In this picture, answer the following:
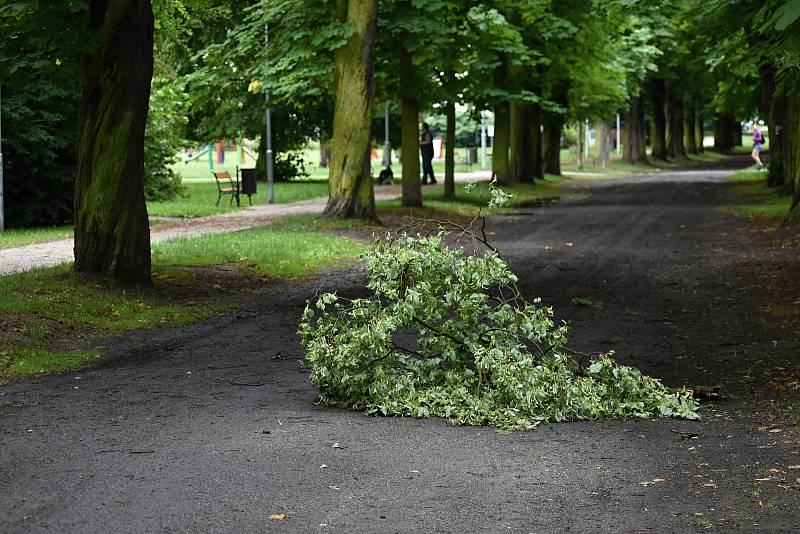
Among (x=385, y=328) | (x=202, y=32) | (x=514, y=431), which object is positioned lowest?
(x=514, y=431)

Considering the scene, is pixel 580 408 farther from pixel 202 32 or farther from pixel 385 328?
pixel 202 32

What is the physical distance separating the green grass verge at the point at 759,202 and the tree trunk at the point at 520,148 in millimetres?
7393

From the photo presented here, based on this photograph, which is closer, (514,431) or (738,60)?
(514,431)

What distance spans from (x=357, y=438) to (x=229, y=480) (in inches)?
52.9

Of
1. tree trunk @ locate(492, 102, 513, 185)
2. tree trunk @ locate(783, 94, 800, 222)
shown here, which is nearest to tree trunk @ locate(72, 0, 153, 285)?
tree trunk @ locate(783, 94, 800, 222)

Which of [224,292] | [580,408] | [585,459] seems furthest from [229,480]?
[224,292]

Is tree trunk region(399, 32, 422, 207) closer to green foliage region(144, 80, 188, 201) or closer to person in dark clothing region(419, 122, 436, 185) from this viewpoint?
green foliage region(144, 80, 188, 201)

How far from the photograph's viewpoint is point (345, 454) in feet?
24.6

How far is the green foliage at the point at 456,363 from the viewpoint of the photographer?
29.2ft

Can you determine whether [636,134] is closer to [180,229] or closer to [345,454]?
[180,229]

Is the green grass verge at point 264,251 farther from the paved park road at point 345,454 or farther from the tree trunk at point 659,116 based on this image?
the tree trunk at point 659,116

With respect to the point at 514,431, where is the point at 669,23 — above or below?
above

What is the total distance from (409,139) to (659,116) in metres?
45.0

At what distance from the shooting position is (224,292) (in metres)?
16.3
